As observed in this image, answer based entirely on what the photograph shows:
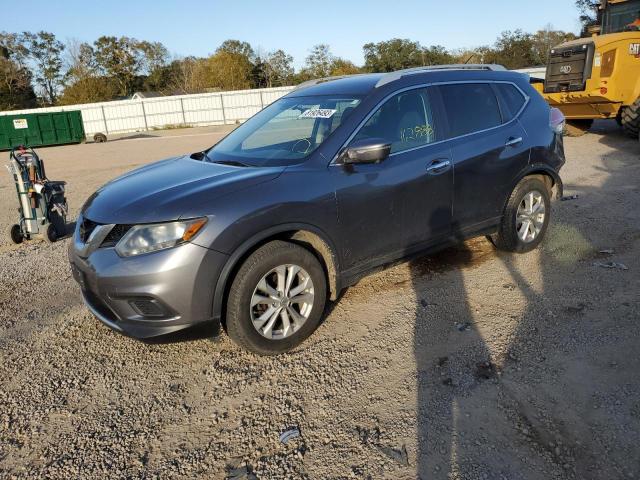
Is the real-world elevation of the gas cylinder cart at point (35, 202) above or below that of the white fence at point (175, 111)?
below

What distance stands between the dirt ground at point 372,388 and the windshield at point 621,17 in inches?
391

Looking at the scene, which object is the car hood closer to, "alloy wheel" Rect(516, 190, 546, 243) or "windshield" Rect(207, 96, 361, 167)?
"windshield" Rect(207, 96, 361, 167)

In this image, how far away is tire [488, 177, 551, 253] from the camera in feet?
15.5

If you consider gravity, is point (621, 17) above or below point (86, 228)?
above

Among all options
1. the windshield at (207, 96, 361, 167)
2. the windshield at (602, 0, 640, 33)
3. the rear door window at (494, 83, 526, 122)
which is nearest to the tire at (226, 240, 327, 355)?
the windshield at (207, 96, 361, 167)

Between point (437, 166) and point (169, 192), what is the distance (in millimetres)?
2090

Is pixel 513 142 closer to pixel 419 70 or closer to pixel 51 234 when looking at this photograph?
pixel 419 70

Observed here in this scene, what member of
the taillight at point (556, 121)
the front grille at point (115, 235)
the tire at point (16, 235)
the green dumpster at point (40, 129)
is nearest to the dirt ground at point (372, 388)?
the front grille at point (115, 235)

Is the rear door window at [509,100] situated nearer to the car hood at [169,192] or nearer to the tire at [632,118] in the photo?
the car hood at [169,192]

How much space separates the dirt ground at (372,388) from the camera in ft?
8.09

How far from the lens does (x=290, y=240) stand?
342 cm

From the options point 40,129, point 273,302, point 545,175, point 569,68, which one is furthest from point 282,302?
point 40,129

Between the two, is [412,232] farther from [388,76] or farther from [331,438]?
[331,438]

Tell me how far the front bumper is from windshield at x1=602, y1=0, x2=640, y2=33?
41.3ft
